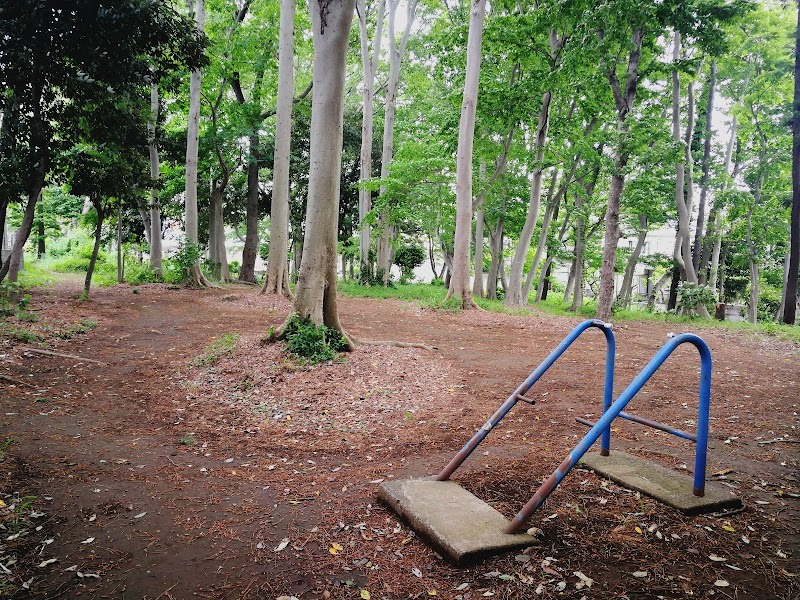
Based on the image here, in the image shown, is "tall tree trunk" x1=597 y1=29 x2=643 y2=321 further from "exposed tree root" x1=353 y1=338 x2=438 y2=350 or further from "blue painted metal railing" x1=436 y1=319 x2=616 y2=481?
"blue painted metal railing" x1=436 y1=319 x2=616 y2=481

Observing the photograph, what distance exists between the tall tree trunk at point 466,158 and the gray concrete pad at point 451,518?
10073mm

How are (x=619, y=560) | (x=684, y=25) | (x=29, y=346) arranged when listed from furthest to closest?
(x=684, y=25)
(x=29, y=346)
(x=619, y=560)

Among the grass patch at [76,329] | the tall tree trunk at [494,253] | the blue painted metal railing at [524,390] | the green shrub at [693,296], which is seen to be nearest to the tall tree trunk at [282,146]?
the grass patch at [76,329]

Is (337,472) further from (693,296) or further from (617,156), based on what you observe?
(693,296)

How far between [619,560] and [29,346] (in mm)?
8110

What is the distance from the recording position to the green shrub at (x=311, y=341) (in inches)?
→ 267

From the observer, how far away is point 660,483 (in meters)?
3.47

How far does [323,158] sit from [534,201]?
1056 centimetres

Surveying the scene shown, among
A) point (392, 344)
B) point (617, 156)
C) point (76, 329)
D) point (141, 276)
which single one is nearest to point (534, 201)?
point (617, 156)

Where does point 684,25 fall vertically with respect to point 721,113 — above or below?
below

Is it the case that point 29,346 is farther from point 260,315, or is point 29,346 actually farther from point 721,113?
point 721,113

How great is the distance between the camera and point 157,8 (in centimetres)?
748

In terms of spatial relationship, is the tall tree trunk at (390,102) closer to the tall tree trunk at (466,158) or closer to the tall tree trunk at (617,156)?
the tall tree trunk at (466,158)

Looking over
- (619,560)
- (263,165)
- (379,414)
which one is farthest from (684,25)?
(263,165)
